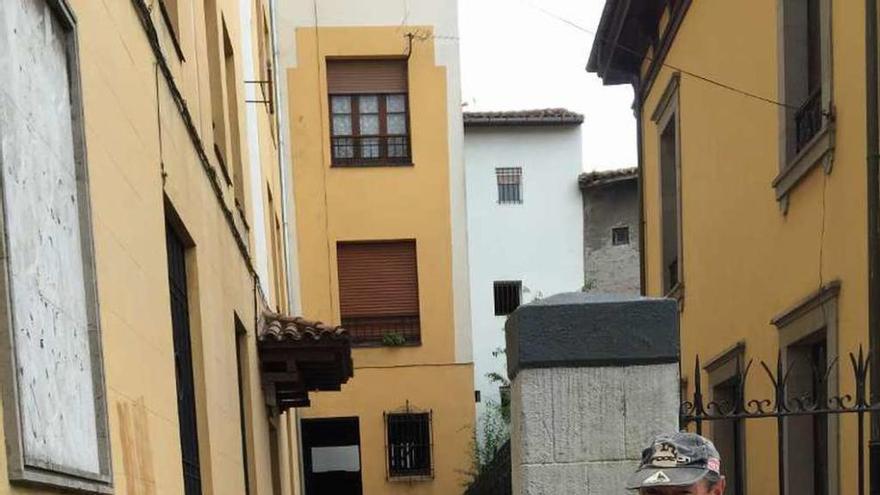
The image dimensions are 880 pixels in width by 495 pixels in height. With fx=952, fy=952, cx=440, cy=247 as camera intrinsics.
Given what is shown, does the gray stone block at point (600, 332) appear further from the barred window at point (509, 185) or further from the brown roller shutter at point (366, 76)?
the barred window at point (509, 185)

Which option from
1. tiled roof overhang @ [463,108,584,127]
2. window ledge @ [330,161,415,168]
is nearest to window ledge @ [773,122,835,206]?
window ledge @ [330,161,415,168]

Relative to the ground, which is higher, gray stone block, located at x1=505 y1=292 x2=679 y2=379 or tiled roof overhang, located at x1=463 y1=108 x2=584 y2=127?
tiled roof overhang, located at x1=463 y1=108 x2=584 y2=127

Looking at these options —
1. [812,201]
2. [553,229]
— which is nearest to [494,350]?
[553,229]

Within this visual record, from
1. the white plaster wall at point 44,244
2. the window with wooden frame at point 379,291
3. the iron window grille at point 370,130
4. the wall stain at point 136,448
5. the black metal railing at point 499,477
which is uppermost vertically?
the iron window grille at point 370,130

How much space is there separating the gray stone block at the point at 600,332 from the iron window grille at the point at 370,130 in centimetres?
1477

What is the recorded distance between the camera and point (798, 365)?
712 centimetres

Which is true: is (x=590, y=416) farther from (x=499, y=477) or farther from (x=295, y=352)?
(x=499, y=477)

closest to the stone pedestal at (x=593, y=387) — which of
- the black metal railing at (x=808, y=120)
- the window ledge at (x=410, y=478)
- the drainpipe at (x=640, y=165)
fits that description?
the black metal railing at (x=808, y=120)

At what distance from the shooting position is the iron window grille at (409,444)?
18.5 metres

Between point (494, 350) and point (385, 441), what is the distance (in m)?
7.77

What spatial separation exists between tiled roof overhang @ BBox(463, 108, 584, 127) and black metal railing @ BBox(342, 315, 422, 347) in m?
8.38

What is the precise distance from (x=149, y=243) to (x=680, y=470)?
2.83 meters

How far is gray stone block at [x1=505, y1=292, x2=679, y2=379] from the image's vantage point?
4004 millimetres

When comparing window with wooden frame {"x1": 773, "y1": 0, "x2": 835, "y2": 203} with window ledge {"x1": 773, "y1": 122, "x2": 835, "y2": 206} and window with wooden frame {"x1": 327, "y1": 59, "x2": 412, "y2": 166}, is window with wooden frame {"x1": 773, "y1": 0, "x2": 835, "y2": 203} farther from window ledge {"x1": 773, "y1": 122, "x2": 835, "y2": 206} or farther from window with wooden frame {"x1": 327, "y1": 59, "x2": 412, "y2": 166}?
window with wooden frame {"x1": 327, "y1": 59, "x2": 412, "y2": 166}
